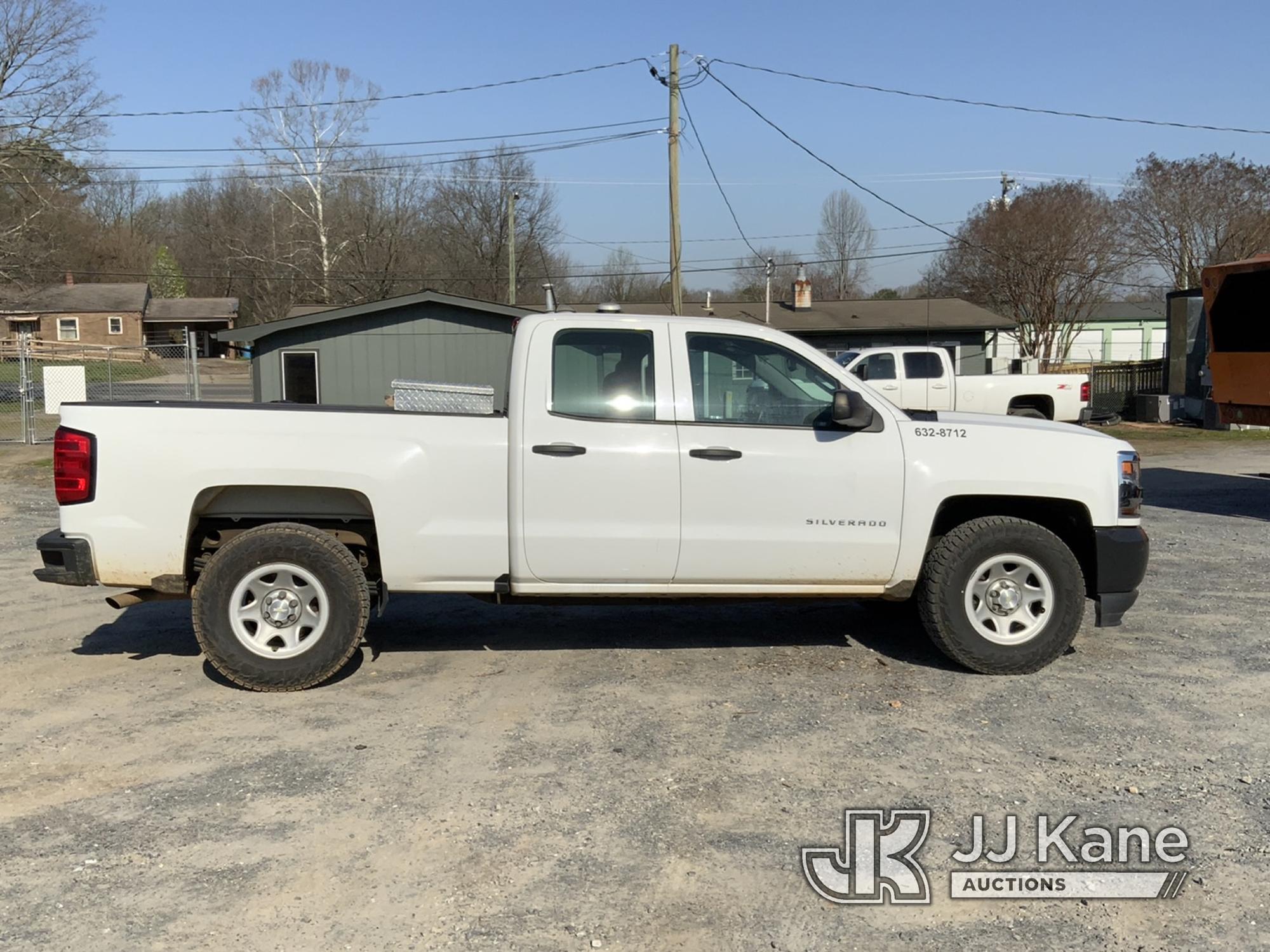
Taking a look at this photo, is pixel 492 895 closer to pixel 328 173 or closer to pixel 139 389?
pixel 139 389

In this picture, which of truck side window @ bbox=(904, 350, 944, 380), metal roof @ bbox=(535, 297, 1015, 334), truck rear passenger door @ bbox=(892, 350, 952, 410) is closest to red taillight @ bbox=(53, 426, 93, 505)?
truck rear passenger door @ bbox=(892, 350, 952, 410)

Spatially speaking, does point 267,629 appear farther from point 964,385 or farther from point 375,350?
point 375,350

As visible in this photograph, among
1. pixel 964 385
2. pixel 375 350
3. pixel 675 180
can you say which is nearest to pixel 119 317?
pixel 375 350

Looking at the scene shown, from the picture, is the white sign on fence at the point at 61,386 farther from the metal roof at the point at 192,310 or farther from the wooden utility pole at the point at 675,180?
the metal roof at the point at 192,310

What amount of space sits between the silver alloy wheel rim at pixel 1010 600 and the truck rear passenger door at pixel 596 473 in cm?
168

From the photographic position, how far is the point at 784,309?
3816 centimetres

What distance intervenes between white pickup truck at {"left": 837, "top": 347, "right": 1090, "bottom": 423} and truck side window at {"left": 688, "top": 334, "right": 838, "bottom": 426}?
14.3 meters

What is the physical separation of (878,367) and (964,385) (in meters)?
1.64

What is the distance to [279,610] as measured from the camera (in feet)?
18.2

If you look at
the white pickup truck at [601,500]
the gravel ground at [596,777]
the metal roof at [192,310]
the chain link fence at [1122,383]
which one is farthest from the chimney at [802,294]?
the metal roof at [192,310]

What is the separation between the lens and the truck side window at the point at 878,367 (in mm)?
20016

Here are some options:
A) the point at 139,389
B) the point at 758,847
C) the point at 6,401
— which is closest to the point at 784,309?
the point at 139,389

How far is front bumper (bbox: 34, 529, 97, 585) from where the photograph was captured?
5.40 meters

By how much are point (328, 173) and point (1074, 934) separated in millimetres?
49359
